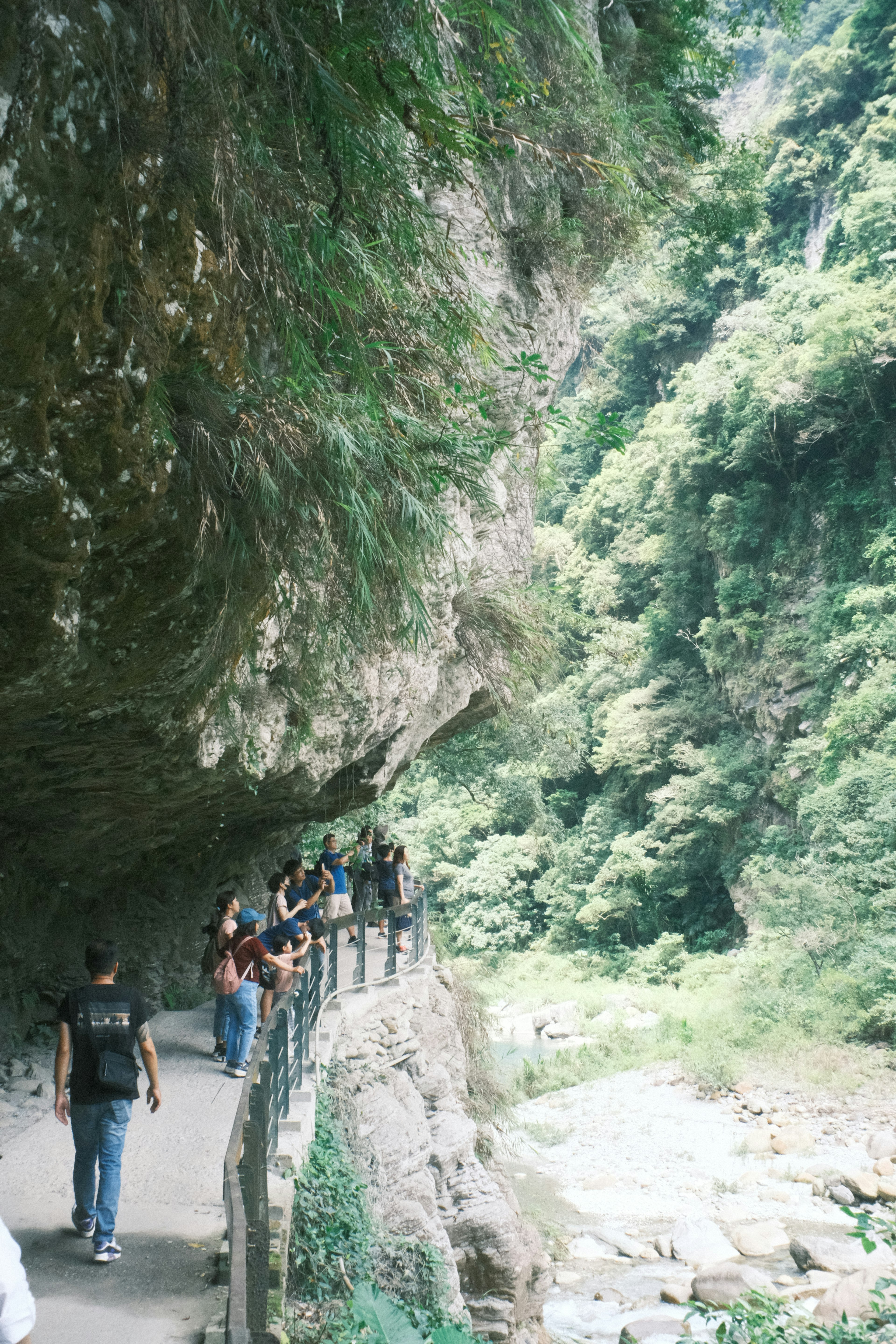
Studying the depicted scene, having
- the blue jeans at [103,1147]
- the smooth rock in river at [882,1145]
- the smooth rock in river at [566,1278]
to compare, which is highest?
the blue jeans at [103,1147]

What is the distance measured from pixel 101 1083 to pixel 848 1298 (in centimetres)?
1008

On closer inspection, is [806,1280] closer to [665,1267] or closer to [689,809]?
[665,1267]

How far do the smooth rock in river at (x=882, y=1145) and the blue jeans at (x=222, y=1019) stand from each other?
1316 centimetres

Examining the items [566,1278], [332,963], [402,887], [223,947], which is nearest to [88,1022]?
[223,947]

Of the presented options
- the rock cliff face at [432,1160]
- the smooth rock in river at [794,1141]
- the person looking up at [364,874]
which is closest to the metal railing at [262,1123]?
the rock cliff face at [432,1160]

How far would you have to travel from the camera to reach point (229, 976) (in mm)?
6305

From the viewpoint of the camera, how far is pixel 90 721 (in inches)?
179

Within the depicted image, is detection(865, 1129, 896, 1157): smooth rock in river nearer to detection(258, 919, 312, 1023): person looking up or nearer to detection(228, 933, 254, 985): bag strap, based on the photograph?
detection(258, 919, 312, 1023): person looking up

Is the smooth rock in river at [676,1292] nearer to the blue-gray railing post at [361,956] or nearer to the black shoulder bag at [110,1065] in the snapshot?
the blue-gray railing post at [361,956]

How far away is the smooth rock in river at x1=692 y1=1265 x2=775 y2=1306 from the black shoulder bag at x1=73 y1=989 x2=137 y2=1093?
32.8ft

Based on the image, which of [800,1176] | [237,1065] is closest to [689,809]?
[800,1176]

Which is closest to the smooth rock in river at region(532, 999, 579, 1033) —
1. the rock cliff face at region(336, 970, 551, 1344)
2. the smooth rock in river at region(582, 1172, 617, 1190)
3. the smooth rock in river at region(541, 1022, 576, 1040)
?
the smooth rock in river at region(541, 1022, 576, 1040)

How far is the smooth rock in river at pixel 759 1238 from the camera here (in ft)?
40.7

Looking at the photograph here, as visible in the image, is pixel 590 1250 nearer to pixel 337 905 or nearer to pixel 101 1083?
pixel 337 905
